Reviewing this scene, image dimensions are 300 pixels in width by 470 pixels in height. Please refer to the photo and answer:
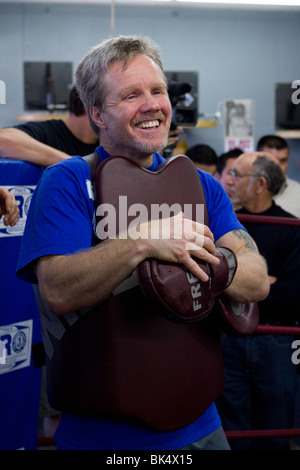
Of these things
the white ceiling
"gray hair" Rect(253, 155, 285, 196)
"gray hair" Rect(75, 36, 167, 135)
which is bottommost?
"gray hair" Rect(253, 155, 285, 196)

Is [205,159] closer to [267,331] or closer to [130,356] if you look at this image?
[267,331]

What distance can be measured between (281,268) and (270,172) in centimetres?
46

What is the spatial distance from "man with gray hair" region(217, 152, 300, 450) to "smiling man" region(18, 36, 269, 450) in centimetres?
98

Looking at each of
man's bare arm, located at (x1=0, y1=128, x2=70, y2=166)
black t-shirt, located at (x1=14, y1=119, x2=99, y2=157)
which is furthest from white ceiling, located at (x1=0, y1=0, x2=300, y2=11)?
man's bare arm, located at (x1=0, y1=128, x2=70, y2=166)

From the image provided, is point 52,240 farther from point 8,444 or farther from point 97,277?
point 8,444

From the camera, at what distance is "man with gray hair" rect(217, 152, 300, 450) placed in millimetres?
2016

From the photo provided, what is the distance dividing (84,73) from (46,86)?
386 cm

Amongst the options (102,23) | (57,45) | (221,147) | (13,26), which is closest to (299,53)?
(221,147)

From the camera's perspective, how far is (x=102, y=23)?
4875mm

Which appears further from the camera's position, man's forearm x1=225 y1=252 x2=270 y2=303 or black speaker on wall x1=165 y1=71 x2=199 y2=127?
black speaker on wall x1=165 y1=71 x2=199 y2=127

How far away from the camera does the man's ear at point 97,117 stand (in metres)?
1.11
